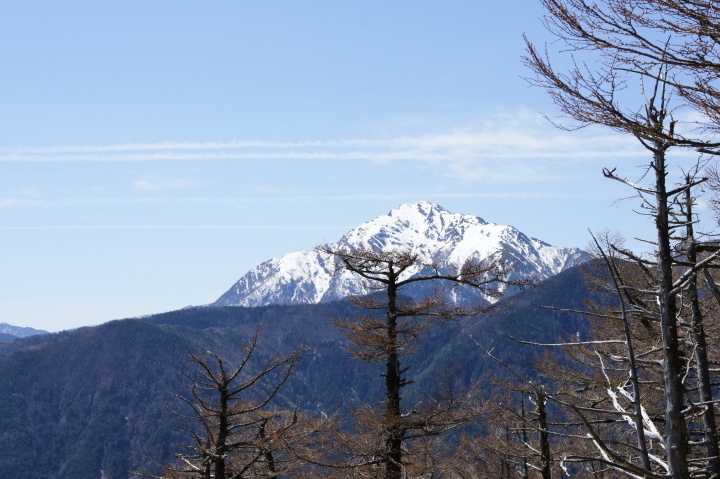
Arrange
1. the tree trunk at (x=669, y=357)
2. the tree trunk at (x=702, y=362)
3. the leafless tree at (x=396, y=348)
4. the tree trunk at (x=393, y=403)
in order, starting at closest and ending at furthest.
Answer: the tree trunk at (x=669, y=357), the tree trunk at (x=702, y=362), the tree trunk at (x=393, y=403), the leafless tree at (x=396, y=348)

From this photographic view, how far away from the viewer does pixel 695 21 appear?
5.21 m

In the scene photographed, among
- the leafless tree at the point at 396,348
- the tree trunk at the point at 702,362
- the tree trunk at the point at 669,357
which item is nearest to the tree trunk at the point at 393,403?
the leafless tree at the point at 396,348

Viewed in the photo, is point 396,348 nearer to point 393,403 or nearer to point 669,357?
point 393,403

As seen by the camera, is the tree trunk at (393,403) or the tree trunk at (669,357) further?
the tree trunk at (393,403)

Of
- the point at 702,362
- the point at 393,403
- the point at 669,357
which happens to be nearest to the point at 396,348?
the point at 393,403

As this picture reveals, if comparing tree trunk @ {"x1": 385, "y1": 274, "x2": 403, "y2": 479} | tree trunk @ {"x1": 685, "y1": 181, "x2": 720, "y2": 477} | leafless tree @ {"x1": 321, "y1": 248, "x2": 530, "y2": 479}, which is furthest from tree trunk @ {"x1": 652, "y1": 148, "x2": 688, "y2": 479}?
tree trunk @ {"x1": 385, "y1": 274, "x2": 403, "y2": 479}

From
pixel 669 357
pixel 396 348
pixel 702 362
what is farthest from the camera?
pixel 396 348

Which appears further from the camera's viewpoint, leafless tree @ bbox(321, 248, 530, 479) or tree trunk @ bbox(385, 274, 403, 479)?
leafless tree @ bbox(321, 248, 530, 479)

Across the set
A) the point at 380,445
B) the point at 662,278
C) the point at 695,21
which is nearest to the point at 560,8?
the point at 695,21

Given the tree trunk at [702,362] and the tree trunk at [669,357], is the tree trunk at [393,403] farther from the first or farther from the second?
the tree trunk at [669,357]

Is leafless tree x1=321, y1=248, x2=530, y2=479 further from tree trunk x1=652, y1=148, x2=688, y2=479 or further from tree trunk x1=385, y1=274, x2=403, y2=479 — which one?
tree trunk x1=652, y1=148, x2=688, y2=479

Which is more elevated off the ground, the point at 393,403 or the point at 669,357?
the point at 669,357

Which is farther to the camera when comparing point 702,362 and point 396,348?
point 396,348

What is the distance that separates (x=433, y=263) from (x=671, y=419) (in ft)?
45.4
